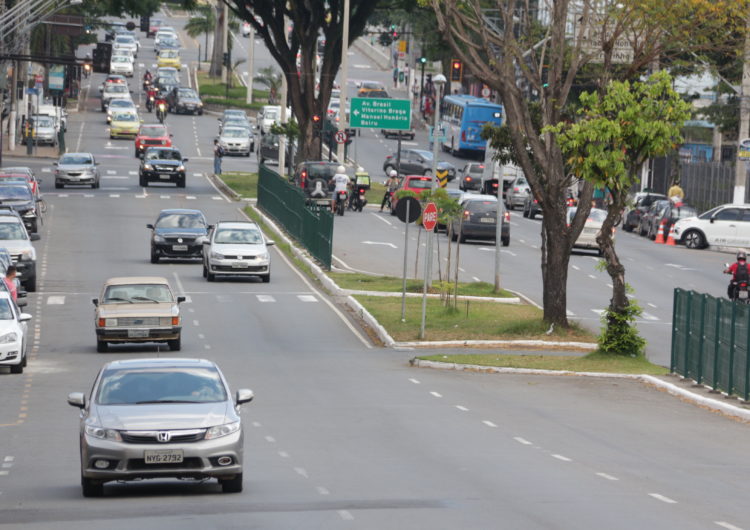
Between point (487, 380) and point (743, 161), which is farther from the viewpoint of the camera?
point (743, 161)

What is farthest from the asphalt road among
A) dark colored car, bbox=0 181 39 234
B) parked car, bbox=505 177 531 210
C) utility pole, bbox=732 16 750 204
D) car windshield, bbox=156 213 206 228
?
parked car, bbox=505 177 531 210

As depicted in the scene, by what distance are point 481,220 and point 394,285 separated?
496 inches

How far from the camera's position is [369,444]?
19359mm

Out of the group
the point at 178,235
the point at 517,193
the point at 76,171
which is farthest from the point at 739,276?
the point at 76,171

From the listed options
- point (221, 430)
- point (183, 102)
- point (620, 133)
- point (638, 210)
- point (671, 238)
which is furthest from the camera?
point (183, 102)

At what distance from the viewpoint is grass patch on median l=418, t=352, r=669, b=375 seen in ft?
95.6

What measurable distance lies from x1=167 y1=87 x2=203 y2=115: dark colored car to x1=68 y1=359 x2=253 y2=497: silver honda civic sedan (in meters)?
102

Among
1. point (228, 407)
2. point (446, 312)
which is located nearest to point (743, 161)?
point (446, 312)

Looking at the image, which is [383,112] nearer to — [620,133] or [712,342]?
[620,133]

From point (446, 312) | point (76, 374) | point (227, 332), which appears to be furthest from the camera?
point (446, 312)

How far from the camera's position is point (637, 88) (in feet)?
97.7

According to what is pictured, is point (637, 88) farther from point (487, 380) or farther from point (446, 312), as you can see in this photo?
point (446, 312)

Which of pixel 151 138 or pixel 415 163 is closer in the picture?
pixel 151 138

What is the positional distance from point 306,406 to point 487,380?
5.30 m
